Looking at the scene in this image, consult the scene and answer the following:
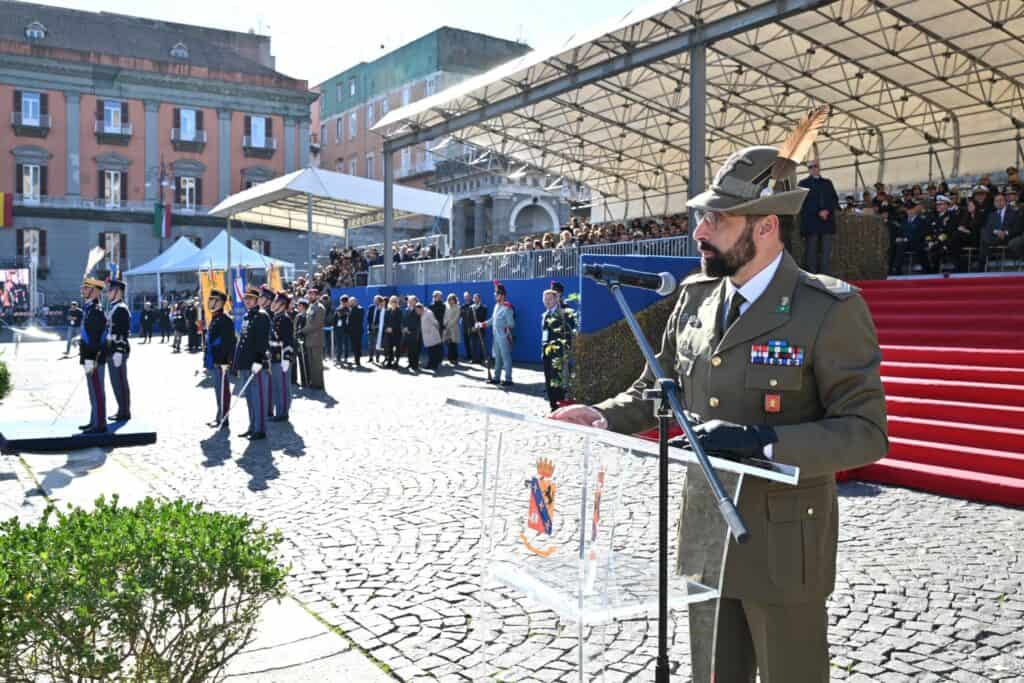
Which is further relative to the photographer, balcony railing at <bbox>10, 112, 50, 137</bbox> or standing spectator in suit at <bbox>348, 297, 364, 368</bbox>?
balcony railing at <bbox>10, 112, 50, 137</bbox>

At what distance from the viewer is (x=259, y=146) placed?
60.8 m

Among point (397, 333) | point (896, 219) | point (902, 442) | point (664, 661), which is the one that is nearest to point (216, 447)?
point (902, 442)

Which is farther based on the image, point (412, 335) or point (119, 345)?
point (412, 335)

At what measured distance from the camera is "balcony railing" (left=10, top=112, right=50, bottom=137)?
53031 millimetres

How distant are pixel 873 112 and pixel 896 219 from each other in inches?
411

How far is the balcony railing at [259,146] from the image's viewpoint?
198ft

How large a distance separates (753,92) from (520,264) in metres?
9.11

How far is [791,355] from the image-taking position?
248 cm

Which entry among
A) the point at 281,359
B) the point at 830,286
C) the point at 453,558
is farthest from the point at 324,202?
the point at 830,286

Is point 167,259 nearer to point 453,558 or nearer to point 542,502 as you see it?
point 453,558

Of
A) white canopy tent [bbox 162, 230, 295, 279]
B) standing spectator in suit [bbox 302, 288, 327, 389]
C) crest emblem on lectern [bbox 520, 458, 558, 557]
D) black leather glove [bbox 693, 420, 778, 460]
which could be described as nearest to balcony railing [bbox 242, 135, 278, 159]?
white canopy tent [bbox 162, 230, 295, 279]

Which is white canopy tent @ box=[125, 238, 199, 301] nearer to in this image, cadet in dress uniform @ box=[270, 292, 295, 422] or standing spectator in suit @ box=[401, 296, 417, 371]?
standing spectator in suit @ box=[401, 296, 417, 371]

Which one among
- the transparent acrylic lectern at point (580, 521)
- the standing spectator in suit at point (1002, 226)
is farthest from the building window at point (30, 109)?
the transparent acrylic lectern at point (580, 521)

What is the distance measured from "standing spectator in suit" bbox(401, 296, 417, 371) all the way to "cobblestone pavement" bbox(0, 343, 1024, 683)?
27.9 ft
